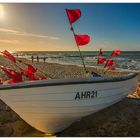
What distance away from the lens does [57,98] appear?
3494 mm

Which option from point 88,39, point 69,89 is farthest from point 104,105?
point 88,39

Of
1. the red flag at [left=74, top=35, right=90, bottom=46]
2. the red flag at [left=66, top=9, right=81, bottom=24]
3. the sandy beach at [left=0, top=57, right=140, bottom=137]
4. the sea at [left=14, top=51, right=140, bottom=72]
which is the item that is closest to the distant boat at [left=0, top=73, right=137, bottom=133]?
the sandy beach at [left=0, top=57, right=140, bottom=137]

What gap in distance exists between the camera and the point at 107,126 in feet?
13.9

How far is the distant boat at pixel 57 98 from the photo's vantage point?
3.43 m

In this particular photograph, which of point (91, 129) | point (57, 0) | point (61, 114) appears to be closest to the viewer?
point (61, 114)

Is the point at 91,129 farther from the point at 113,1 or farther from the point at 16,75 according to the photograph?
the point at 113,1

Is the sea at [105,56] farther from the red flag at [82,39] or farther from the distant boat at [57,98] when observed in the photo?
the distant boat at [57,98]

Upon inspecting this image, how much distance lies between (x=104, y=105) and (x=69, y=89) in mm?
751

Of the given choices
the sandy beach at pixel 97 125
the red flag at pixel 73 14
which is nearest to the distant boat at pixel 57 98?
the sandy beach at pixel 97 125

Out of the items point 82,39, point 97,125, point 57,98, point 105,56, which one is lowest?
point 97,125

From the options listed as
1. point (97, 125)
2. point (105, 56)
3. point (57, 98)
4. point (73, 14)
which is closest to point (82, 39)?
point (73, 14)

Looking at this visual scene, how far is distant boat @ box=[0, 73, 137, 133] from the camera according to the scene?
3.43 metres

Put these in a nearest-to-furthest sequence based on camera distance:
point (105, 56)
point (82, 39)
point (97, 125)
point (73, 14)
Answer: point (73, 14), point (82, 39), point (97, 125), point (105, 56)

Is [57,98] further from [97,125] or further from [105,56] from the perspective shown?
[105,56]
